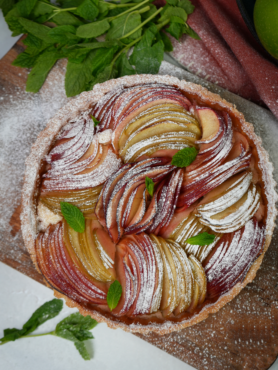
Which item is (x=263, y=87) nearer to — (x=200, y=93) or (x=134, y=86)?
(x=200, y=93)

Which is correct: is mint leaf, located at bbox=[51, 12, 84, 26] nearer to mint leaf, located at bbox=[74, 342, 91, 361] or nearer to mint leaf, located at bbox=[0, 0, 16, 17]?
mint leaf, located at bbox=[0, 0, 16, 17]

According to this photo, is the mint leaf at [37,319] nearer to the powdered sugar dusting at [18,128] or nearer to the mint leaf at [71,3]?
the powdered sugar dusting at [18,128]

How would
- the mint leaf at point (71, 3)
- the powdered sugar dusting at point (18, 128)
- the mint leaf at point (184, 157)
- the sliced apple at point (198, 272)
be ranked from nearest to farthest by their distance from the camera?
the mint leaf at point (184, 157)
the sliced apple at point (198, 272)
the mint leaf at point (71, 3)
the powdered sugar dusting at point (18, 128)

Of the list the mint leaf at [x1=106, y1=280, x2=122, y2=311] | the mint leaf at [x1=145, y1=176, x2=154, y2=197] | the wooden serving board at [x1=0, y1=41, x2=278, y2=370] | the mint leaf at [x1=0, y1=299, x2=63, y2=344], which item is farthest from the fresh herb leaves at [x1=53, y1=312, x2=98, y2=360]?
the mint leaf at [x1=145, y1=176, x2=154, y2=197]

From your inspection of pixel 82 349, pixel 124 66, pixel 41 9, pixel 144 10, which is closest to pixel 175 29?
pixel 144 10

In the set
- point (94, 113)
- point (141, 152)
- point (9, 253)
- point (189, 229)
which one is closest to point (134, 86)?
point (94, 113)

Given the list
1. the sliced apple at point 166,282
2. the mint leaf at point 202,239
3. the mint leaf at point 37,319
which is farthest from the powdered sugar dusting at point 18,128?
the mint leaf at point 202,239

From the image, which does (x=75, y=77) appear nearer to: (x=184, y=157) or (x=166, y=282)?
(x=184, y=157)

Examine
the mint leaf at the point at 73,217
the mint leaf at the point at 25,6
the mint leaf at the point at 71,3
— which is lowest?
the mint leaf at the point at 73,217
